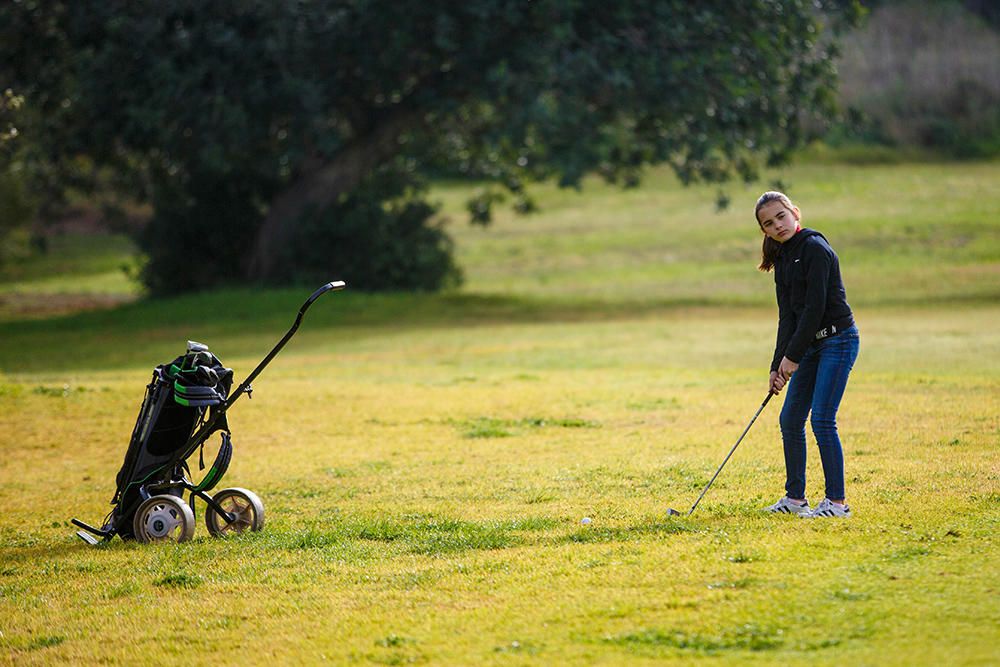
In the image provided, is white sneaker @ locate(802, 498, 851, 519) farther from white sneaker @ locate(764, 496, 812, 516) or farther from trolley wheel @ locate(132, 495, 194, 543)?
trolley wheel @ locate(132, 495, 194, 543)

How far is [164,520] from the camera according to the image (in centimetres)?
934

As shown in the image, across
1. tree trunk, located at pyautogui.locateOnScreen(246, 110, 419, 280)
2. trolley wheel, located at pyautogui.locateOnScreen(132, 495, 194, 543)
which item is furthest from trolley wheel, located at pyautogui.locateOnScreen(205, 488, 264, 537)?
tree trunk, located at pyautogui.locateOnScreen(246, 110, 419, 280)

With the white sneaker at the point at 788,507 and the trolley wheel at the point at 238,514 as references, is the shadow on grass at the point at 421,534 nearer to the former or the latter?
the trolley wheel at the point at 238,514

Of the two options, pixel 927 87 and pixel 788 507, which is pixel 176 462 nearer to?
pixel 788 507

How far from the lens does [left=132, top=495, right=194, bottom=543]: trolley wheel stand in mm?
9305

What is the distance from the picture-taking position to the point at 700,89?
2772cm

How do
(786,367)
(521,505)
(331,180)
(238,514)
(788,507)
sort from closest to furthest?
(786,367), (788,507), (238,514), (521,505), (331,180)

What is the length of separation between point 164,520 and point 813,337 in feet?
14.7

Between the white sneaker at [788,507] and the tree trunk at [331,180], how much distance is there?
75.8 feet

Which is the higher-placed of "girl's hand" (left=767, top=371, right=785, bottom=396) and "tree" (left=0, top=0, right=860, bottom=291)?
"tree" (left=0, top=0, right=860, bottom=291)

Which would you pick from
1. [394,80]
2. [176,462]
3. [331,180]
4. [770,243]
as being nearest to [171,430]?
[176,462]

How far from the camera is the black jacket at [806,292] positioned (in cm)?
861

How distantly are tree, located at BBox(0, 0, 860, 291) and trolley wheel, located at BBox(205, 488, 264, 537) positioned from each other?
18.1 metres

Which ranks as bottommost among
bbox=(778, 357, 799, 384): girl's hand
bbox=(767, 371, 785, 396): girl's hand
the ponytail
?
bbox=(767, 371, 785, 396): girl's hand
